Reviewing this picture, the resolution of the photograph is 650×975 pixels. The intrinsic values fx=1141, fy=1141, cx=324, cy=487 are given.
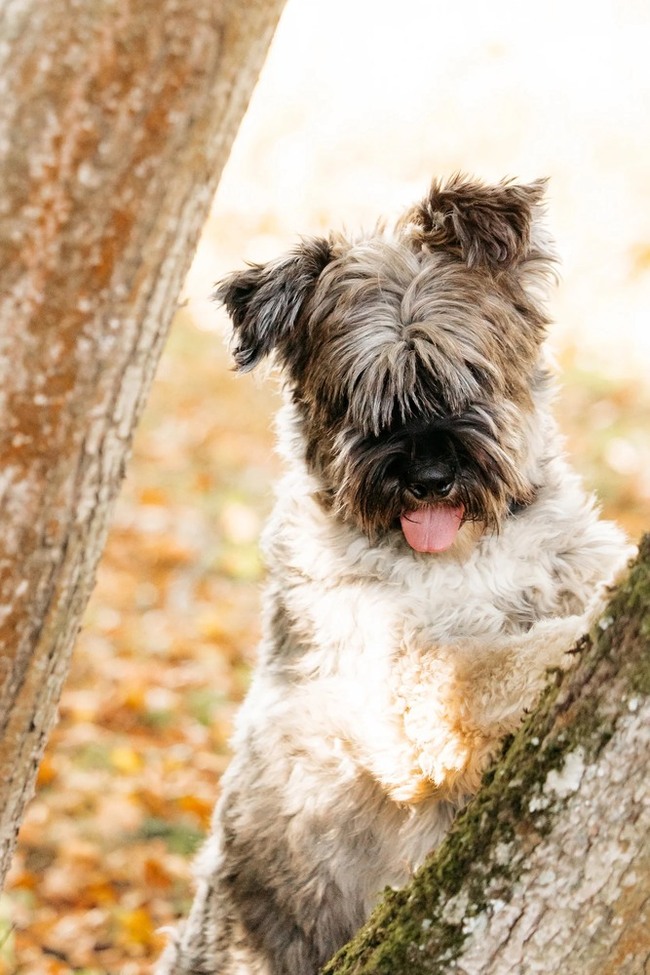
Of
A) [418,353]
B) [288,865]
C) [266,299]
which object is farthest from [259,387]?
[288,865]

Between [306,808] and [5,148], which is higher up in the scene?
[5,148]

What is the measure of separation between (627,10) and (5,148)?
11.4 meters

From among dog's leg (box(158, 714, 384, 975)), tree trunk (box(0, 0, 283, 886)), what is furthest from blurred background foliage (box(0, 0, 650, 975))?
tree trunk (box(0, 0, 283, 886))

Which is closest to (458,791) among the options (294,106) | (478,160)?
(478,160)

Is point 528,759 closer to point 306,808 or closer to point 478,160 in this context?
point 306,808

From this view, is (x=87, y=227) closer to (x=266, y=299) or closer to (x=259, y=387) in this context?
(x=266, y=299)

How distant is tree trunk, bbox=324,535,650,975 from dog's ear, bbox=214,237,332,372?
5.76 ft

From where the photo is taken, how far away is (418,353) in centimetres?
360

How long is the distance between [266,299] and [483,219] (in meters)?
0.74

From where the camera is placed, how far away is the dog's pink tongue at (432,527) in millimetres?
3584

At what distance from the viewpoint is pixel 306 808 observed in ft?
11.8

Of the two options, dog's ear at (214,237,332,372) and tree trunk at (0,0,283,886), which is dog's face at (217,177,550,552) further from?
tree trunk at (0,0,283,886)

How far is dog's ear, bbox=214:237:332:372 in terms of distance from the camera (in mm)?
3686

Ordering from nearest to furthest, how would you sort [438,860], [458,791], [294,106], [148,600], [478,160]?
1. [438,860]
2. [458,791]
3. [148,600]
4. [478,160]
5. [294,106]
